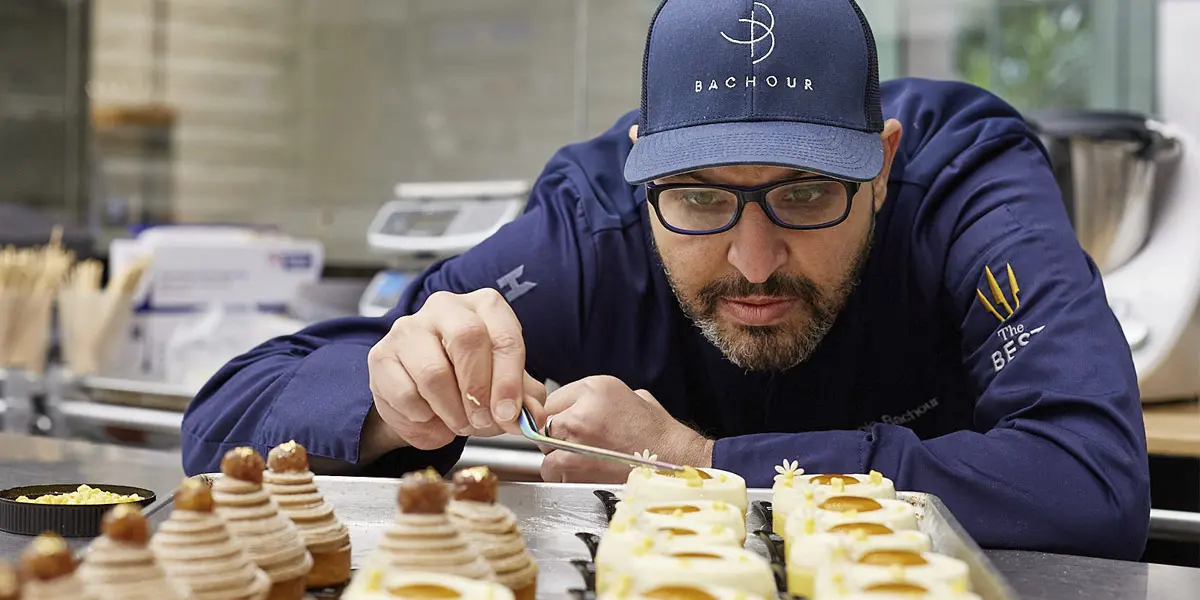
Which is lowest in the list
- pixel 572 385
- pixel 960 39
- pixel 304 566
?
pixel 304 566

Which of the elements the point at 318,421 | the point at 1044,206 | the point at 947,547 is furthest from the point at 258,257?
the point at 947,547

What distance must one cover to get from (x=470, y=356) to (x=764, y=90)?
0.53 m

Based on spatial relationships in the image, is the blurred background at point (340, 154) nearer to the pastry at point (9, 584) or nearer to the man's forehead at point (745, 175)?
the man's forehead at point (745, 175)

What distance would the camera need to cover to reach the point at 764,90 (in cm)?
162

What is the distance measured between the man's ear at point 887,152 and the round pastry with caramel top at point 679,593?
96cm

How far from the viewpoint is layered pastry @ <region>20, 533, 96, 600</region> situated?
0.82 meters

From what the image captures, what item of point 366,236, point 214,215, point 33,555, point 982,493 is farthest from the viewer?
point 214,215

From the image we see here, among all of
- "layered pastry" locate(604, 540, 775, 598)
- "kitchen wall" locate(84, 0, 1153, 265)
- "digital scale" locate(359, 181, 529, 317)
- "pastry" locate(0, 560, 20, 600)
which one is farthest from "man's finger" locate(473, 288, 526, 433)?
"kitchen wall" locate(84, 0, 1153, 265)

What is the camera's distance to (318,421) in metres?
1.59

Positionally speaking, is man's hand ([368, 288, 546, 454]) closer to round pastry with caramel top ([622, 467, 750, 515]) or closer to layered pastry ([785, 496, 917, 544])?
round pastry with caramel top ([622, 467, 750, 515])

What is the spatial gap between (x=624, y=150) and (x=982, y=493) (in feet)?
2.95

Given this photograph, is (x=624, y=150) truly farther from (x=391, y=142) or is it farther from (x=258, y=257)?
(x=391, y=142)

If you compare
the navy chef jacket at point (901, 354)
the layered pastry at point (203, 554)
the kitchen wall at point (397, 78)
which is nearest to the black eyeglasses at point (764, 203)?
the navy chef jacket at point (901, 354)

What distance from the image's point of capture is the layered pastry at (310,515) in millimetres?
1159
